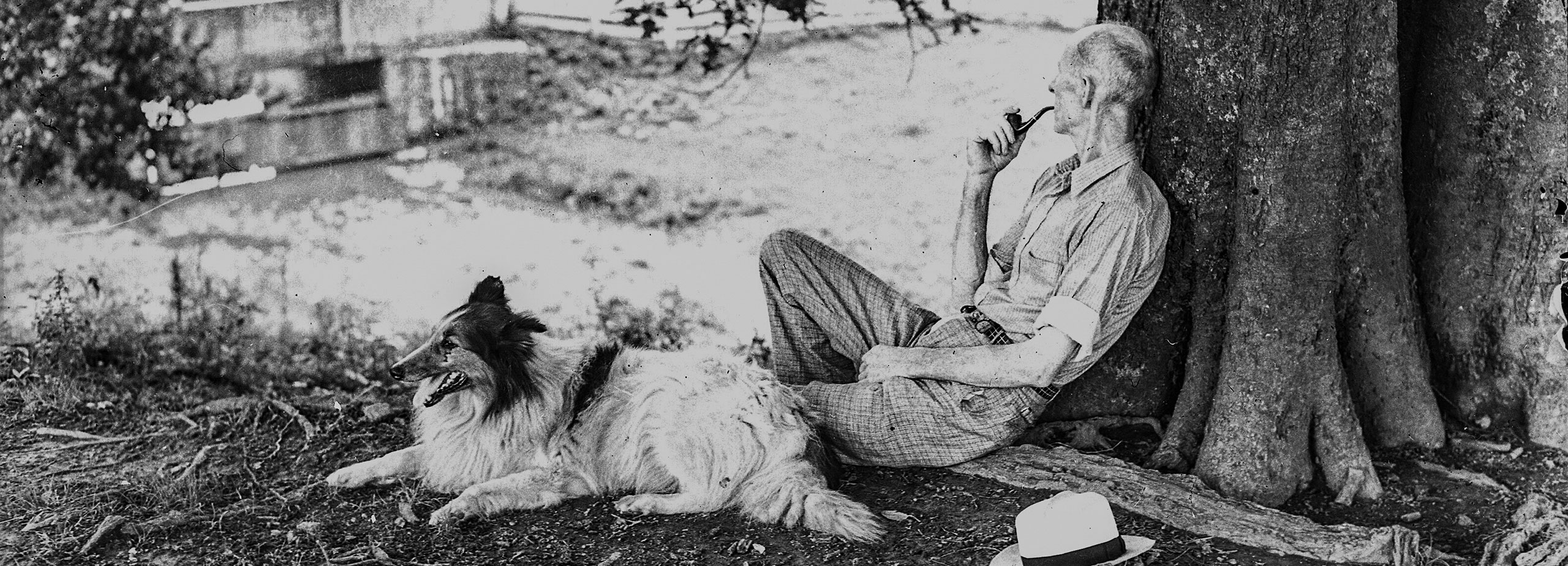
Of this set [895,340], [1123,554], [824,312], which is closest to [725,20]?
[824,312]

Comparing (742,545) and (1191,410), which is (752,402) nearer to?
(742,545)

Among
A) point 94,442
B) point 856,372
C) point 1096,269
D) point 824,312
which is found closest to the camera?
point 1096,269

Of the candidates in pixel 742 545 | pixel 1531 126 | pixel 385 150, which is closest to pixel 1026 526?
pixel 742 545

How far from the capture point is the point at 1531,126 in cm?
407

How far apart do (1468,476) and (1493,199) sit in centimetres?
91

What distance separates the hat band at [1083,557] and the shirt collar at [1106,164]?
1113mm

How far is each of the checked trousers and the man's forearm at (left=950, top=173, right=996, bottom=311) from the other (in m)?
0.15

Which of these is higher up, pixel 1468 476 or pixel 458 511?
pixel 1468 476

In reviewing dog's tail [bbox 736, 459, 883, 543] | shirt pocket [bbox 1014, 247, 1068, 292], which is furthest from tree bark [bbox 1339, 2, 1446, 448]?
dog's tail [bbox 736, 459, 883, 543]

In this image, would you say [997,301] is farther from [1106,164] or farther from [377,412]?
[377,412]

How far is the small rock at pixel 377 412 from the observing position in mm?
5203

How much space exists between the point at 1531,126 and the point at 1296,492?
139 cm

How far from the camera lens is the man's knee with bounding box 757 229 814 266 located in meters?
4.51

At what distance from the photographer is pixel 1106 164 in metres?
3.82
